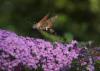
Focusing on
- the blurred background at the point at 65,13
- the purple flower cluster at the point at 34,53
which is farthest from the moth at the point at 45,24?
the blurred background at the point at 65,13

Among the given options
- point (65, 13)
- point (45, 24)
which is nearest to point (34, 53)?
point (45, 24)

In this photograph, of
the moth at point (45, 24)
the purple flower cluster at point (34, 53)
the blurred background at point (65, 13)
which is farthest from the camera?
the blurred background at point (65, 13)

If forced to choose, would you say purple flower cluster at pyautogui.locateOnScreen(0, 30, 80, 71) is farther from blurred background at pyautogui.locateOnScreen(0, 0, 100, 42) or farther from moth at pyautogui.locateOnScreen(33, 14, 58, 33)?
blurred background at pyautogui.locateOnScreen(0, 0, 100, 42)

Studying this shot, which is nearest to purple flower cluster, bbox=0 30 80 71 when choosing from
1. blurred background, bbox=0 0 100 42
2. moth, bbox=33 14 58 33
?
moth, bbox=33 14 58 33

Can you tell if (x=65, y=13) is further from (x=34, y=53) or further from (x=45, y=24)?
(x=34, y=53)

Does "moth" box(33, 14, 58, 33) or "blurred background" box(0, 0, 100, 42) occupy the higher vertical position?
"blurred background" box(0, 0, 100, 42)

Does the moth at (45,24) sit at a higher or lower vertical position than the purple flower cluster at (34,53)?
higher

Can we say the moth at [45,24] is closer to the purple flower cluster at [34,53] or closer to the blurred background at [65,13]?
the purple flower cluster at [34,53]

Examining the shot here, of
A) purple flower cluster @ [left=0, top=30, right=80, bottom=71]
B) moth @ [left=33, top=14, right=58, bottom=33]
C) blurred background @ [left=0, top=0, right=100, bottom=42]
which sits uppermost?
blurred background @ [left=0, top=0, right=100, bottom=42]
